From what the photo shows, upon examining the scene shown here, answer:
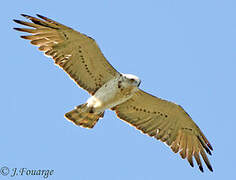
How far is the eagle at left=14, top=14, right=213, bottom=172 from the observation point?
1343 cm

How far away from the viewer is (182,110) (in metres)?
14.4

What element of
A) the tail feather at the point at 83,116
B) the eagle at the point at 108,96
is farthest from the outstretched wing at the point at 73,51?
the tail feather at the point at 83,116

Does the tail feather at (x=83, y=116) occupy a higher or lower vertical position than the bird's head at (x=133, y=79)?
lower

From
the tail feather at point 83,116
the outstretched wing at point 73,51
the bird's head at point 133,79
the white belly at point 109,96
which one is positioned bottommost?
the tail feather at point 83,116

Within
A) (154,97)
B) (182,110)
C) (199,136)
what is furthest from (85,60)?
(199,136)

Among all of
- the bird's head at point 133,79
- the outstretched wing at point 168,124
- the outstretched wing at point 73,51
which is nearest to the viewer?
the bird's head at point 133,79

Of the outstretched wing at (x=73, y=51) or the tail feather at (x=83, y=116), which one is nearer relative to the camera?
the outstretched wing at (x=73, y=51)

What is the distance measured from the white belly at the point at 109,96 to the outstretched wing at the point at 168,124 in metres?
0.73

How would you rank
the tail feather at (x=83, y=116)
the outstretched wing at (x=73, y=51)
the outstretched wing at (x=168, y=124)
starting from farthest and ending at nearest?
the outstretched wing at (x=168, y=124) → the tail feather at (x=83, y=116) → the outstretched wing at (x=73, y=51)

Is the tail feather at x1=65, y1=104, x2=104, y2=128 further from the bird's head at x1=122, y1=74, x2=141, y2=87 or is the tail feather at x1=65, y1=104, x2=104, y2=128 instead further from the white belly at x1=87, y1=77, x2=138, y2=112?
the bird's head at x1=122, y1=74, x2=141, y2=87

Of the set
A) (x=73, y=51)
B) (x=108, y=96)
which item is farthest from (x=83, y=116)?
(x=73, y=51)

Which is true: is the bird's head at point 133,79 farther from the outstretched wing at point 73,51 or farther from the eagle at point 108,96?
the outstretched wing at point 73,51

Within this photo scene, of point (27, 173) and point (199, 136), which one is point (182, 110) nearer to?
point (199, 136)

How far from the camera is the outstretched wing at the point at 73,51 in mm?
13367
